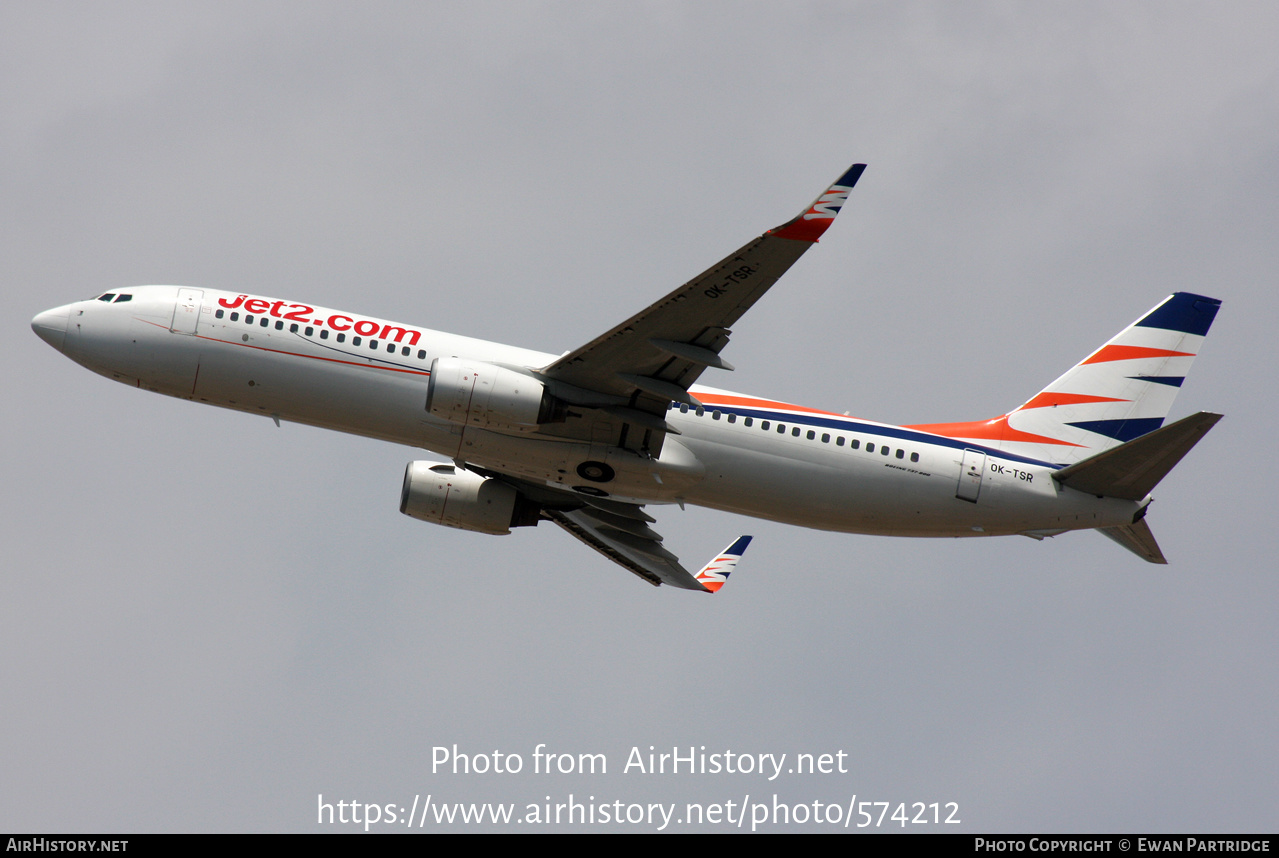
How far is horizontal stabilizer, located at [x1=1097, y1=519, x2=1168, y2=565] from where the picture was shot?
110ft

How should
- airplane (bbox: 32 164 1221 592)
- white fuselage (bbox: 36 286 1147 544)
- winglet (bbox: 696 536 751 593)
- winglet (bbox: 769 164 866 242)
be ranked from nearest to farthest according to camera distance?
winglet (bbox: 769 164 866 242), airplane (bbox: 32 164 1221 592), white fuselage (bbox: 36 286 1147 544), winglet (bbox: 696 536 751 593)

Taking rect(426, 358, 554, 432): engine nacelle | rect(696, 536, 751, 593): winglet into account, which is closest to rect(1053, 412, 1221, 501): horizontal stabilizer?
rect(696, 536, 751, 593): winglet

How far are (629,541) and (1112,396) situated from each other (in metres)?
15.6

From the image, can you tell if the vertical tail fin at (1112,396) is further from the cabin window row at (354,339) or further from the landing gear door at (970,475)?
the cabin window row at (354,339)

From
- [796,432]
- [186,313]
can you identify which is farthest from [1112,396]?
[186,313]

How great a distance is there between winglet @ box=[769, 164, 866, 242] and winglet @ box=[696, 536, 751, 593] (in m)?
17.6

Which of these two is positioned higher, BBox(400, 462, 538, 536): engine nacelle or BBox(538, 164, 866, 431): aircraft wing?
BBox(538, 164, 866, 431): aircraft wing

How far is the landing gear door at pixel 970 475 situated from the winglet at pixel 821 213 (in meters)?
10.1

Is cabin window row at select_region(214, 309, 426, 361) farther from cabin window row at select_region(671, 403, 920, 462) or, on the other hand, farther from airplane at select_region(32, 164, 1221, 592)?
cabin window row at select_region(671, 403, 920, 462)

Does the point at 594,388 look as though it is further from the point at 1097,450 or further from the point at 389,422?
the point at 1097,450

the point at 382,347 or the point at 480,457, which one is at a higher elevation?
the point at 382,347

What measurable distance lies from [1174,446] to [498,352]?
58.9 feet

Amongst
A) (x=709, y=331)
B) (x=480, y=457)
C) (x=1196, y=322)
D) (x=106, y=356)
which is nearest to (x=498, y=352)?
(x=480, y=457)

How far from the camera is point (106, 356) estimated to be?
108 ft
